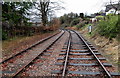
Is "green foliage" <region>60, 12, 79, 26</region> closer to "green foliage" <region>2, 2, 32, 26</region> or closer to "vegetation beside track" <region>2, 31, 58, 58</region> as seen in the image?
"green foliage" <region>2, 2, 32, 26</region>

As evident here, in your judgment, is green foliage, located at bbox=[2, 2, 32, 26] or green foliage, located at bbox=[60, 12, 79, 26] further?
green foliage, located at bbox=[60, 12, 79, 26]

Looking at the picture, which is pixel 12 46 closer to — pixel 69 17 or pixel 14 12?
pixel 14 12

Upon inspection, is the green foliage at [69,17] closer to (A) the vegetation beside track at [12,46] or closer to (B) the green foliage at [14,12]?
(B) the green foliage at [14,12]

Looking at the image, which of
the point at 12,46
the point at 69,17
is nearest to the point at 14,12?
the point at 12,46

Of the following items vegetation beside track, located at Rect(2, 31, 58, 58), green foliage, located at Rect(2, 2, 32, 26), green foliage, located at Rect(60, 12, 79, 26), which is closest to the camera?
vegetation beside track, located at Rect(2, 31, 58, 58)

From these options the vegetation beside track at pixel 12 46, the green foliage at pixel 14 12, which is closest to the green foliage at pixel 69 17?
the green foliage at pixel 14 12

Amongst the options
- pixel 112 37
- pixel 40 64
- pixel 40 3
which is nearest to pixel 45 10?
pixel 40 3

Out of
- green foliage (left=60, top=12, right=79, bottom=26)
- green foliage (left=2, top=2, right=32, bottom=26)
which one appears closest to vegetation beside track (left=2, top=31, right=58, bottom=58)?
green foliage (left=2, top=2, right=32, bottom=26)

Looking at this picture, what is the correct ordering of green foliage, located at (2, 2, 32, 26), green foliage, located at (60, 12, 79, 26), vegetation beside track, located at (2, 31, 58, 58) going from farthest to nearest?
green foliage, located at (60, 12, 79, 26) → green foliage, located at (2, 2, 32, 26) → vegetation beside track, located at (2, 31, 58, 58)

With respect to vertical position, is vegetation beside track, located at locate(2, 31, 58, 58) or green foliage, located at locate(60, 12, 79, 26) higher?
green foliage, located at locate(60, 12, 79, 26)

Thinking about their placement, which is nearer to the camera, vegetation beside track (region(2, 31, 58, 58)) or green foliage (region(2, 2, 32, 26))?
vegetation beside track (region(2, 31, 58, 58))

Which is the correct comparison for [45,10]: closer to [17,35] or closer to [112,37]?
[17,35]

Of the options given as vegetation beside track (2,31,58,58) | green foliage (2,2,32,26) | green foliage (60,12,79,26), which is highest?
green foliage (60,12,79,26)

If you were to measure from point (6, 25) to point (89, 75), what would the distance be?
1069cm
